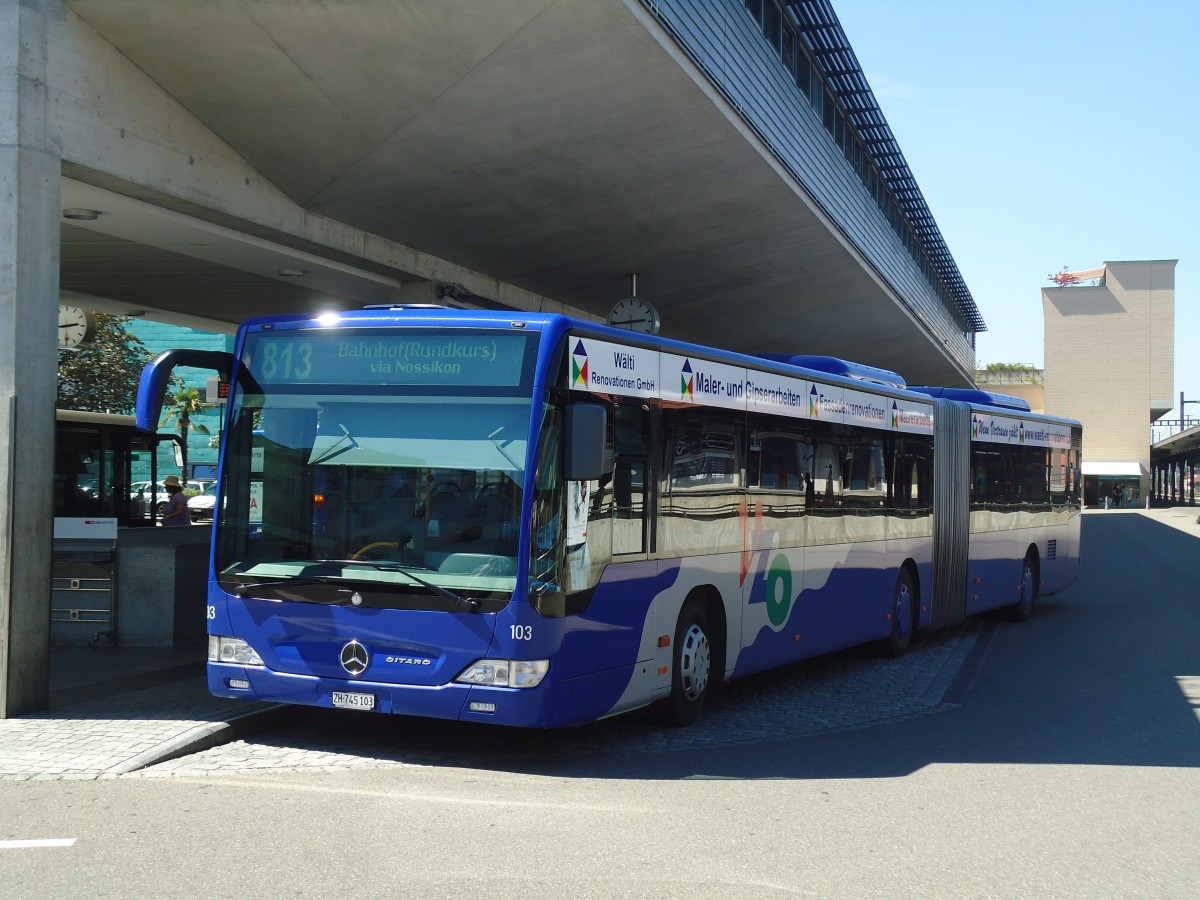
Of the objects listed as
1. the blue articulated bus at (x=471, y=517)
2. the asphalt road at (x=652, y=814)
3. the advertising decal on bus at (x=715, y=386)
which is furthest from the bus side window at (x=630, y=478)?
the asphalt road at (x=652, y=814)

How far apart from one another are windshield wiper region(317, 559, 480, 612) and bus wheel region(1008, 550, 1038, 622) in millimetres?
12898

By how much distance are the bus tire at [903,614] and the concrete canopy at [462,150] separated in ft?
20.3

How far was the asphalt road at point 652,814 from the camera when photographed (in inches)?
221

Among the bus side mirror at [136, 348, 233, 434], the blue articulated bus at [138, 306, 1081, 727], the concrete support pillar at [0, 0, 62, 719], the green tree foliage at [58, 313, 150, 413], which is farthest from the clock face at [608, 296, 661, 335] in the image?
the green tree foliage at [58, 313, 150, 413]

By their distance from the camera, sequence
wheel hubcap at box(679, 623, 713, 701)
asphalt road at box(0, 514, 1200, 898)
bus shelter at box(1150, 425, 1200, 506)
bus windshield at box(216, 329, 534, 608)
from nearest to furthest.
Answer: asphalt road at box(0, 514, 1200, 898)
bus windshield at box(216, 329, 534, 608)
wheel hubcap at box(679, 623, 713, 701)
bus shelter at box(1150, 425, 1200, 506)

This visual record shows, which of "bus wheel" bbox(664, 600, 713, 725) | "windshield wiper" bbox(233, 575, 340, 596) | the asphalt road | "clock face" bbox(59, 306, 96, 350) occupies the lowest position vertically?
the asphalt road

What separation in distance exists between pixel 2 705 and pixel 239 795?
9.65 feet

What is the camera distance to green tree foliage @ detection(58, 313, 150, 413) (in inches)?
1391

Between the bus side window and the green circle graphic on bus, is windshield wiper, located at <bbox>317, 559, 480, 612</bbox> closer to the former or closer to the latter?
the bus side window

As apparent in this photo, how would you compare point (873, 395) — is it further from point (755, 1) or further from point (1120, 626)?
point (755, 1)

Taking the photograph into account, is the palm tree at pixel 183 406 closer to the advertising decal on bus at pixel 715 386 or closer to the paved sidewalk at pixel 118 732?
the advertising decal on bus at pixel 715 386

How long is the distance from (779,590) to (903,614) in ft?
13.1

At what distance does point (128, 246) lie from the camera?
49.9 ft

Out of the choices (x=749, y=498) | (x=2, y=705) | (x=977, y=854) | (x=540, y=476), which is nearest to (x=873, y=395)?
(x=749, y=498)
